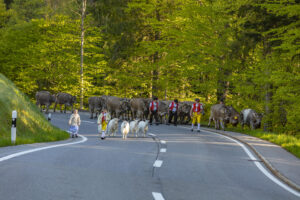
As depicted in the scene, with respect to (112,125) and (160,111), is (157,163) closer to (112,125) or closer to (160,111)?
(112,125)

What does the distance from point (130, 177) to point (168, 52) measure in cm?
2897

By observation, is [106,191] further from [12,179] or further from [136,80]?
[136,80]

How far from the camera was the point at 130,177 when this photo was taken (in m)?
9.16

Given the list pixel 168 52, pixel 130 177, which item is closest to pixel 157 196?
pixel 130 177

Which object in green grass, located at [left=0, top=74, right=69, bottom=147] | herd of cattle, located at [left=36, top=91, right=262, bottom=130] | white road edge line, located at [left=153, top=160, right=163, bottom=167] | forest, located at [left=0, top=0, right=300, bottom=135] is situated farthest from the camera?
herd of cattle, located at [left=36, top=91, right=262, bottom=130]

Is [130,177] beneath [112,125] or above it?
beneath

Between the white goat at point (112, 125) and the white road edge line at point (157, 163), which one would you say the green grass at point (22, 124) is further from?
the white road edge line at point (157, 163)

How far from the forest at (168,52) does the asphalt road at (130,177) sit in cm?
993

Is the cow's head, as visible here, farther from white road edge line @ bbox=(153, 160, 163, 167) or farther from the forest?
white road edge line @ bbox=(153, 160, 163, 167)

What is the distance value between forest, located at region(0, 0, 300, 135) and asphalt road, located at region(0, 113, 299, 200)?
993 centimetres

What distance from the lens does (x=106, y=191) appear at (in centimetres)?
763

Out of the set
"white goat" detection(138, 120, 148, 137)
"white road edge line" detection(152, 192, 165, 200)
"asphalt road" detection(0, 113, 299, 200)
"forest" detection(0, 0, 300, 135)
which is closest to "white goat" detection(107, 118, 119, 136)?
"white goat" detection(138, 120, 148, 137)

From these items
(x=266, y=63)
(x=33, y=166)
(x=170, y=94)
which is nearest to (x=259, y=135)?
(x=266, y=63)

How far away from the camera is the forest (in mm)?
25562
